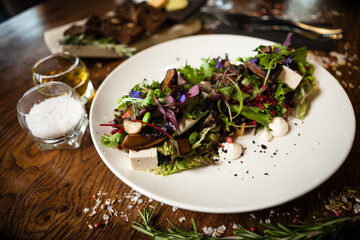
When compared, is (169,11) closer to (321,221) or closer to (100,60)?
(100,60)

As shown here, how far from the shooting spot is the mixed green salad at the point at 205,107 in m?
1.73

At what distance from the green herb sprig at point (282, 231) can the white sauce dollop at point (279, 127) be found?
0.61 metres

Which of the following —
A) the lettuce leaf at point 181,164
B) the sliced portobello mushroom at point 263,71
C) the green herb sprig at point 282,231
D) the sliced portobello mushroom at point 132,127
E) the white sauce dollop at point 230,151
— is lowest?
the green herb sprig at point 282,231

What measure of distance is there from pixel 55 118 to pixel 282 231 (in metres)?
1.68

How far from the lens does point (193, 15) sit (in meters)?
3.27

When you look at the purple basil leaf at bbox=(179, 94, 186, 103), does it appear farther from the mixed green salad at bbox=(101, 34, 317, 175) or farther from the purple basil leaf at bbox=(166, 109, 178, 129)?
the purple basil leaf at bbox=(166, 109, 178, 129)

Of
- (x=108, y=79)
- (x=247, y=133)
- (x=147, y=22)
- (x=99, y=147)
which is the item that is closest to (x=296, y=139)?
(x=247, y=133)

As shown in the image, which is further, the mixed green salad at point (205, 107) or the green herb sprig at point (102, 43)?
the green herb sprig at point (102, 43)

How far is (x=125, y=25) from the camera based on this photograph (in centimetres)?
296

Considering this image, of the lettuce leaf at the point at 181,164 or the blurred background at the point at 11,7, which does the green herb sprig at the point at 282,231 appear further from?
the blurred background at the point at 11,7

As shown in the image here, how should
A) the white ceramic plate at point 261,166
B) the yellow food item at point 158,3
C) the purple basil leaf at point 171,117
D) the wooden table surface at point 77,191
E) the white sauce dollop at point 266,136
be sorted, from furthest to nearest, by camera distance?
the yellow food item at point 158,3
the white sauce dollop at point 266,136
the purple basil leaf at point 171,117
the wooden table surface at point 77,191
the white ceramic plate at point 261,166

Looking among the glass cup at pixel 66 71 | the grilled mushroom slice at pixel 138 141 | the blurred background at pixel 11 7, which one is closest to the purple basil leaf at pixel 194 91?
the grilled mushroom slice at pixel 138 141

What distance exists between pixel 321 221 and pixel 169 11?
8.73 ft

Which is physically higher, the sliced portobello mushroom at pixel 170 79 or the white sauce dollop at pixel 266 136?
the sliced portobello mushroom at pixel 170 79
